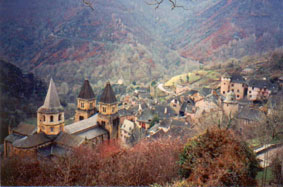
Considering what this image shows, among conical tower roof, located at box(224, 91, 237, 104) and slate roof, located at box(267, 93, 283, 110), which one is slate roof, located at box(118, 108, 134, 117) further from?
slate roof, located at box(267, 93, 283, 110)

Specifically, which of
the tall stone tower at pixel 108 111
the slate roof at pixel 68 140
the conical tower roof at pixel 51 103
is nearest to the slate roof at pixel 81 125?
the tall stone tower at pixel 108 111

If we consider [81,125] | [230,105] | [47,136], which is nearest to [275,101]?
[230,105]

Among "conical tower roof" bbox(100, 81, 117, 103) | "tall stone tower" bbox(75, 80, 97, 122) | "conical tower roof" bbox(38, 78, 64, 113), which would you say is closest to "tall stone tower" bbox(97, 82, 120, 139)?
"conical tower roof" bbox(100, 81, 117, 103)

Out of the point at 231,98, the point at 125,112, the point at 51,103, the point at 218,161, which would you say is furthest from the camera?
the point at 125,112

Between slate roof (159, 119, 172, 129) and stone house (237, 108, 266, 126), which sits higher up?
stone house (237, 108, 266, 126)

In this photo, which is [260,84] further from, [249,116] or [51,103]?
[51,103]

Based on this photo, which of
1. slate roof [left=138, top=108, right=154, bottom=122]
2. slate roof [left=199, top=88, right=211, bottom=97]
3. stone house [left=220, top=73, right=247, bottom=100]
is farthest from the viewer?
slate roof [left=199, top=88, right=211, bottom=97]

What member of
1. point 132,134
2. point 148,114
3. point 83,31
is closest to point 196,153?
point 83,31

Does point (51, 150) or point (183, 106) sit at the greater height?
point (183, 106)
